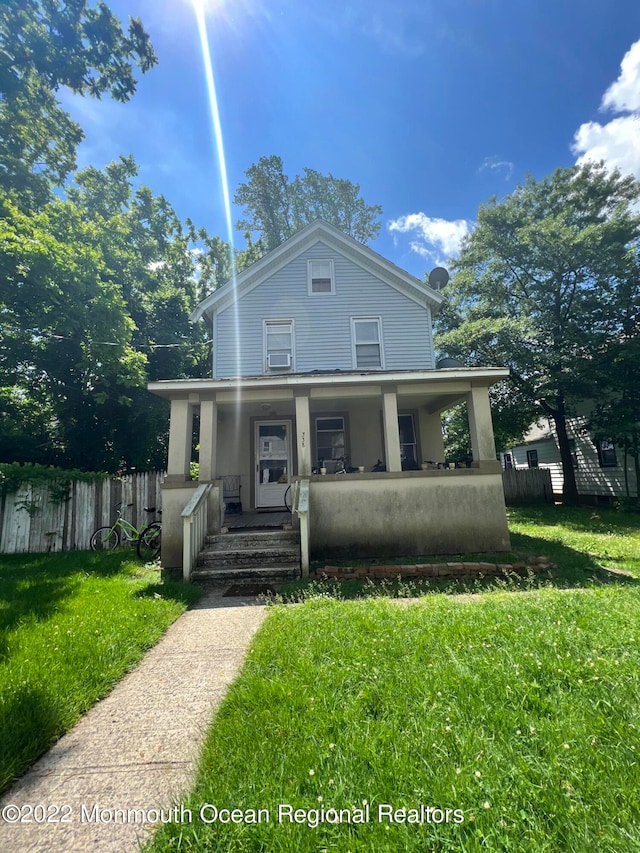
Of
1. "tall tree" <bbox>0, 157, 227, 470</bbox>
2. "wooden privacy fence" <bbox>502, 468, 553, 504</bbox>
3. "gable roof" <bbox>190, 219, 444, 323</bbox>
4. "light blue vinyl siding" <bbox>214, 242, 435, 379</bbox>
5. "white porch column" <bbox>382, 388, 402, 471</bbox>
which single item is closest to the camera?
"white porch column" <bbox>382, 388, 402, 471</bbox>

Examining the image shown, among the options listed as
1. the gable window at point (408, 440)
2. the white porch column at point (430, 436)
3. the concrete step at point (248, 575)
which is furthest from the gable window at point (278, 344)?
the concrete step at point (248, 575)

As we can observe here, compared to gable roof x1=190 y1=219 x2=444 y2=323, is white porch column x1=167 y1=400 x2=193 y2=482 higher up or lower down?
lower down

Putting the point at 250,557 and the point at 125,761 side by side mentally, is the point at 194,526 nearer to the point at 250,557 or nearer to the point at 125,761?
the point at 250,557

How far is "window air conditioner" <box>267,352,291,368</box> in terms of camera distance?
11.0 metres

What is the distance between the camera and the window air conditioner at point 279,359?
36.0 ft

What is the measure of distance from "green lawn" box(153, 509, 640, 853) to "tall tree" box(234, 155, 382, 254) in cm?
2698

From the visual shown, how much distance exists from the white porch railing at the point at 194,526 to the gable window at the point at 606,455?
1717cm

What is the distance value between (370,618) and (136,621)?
2.69m

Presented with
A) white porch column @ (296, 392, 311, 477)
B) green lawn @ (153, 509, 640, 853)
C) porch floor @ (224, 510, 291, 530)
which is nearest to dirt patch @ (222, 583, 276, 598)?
porch floor @ (224, 510, 291, 530)

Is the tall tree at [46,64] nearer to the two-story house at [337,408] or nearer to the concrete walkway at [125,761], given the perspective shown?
the two-story house at [337,408]

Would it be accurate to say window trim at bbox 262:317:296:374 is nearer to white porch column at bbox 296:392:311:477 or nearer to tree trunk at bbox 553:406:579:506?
white porch column at bbox 296:392:311:477

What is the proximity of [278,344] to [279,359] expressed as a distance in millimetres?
530

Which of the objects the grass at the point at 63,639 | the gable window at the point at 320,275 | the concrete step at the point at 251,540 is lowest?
the grass at the point at 63,639

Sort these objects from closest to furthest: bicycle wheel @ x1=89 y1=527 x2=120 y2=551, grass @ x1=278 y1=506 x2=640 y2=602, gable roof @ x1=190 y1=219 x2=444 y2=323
A: grass @ x1=278 y1=506 x2=640 y2=602, bicycle wheel @ x1=89 y1=527 x2=120 y2=551, gable roof @ x1=190 y1=219 x2=444 y2=323
